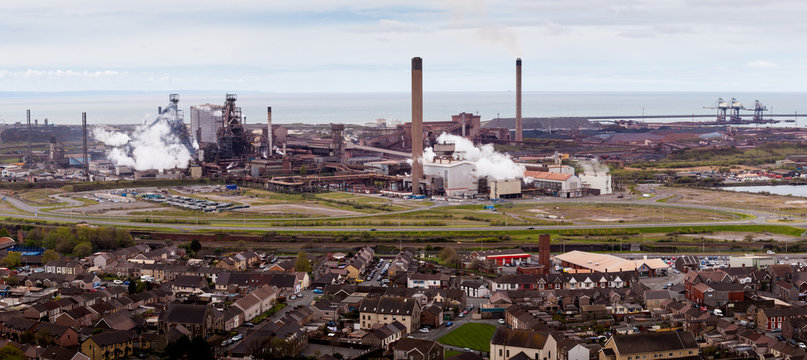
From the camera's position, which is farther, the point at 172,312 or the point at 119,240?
the point at 119,240

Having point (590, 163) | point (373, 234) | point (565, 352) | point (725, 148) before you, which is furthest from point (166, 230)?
point (725, 148)

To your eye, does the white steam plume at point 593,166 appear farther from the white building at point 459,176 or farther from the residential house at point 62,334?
the residential house at point 62,334

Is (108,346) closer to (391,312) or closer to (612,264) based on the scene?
(391,312)

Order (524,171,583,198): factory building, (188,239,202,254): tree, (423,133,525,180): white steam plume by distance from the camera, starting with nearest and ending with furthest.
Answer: (188,239,202,254): tree < (524,171,583,198): factory building < (423,133,525,180): white steam plume

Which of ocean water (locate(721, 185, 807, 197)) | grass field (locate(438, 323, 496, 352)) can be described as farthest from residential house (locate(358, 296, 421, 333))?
ocean water (locate(721, 185, 807, 197))

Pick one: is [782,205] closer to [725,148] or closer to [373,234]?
[373,234]

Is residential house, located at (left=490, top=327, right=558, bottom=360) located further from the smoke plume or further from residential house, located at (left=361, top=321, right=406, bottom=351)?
the smoke plume

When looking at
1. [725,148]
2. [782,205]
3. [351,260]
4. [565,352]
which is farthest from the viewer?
[725,148]
